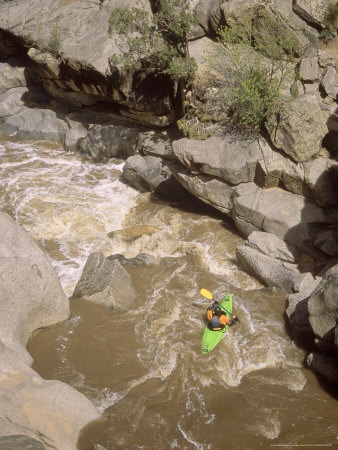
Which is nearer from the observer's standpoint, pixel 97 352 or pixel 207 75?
pixel 97 352

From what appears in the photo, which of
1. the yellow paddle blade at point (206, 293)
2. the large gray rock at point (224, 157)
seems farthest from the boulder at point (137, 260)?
the large gray rock at point (224, 157)

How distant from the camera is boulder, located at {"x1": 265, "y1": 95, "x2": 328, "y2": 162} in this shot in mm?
10172

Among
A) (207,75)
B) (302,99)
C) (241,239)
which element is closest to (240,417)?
(241,239)

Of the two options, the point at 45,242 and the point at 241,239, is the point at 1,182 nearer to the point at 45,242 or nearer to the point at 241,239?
the point at 45,242

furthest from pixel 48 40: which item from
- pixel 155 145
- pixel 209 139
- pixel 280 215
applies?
pixel 280 215

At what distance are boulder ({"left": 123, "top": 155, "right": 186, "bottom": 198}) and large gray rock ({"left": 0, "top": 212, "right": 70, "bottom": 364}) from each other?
553 centimetres

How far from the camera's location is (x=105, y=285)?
29.7 feet

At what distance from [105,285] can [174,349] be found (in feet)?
6.89

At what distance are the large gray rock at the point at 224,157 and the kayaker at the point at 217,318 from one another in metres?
3.84

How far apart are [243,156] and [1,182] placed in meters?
8.17

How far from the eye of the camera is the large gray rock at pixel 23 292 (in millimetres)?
7566

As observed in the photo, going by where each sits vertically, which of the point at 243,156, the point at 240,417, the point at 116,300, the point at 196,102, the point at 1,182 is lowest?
the point at 240,417

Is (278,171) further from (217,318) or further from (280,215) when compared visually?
(217,318)

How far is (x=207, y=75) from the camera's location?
484 inches
